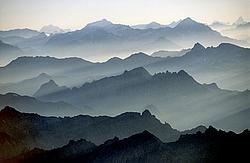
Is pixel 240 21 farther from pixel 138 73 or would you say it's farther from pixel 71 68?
pixel 71 68

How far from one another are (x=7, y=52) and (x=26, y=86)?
3.47ft

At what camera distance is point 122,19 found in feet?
36.7

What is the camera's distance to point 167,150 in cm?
1102

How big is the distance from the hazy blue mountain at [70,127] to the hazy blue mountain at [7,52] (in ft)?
4.32

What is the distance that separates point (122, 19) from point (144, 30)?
1.44 meters

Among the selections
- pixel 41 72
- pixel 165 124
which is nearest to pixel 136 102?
pixel 165 124

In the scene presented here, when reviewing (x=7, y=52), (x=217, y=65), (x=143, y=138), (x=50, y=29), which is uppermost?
(x=50, y=29)

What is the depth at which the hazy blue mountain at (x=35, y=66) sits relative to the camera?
412 inches

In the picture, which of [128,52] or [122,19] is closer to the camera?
[122,19]

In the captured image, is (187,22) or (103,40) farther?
(103,40)

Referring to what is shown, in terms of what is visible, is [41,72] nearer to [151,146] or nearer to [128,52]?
[128,52]

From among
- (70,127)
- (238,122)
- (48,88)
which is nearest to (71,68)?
(48,88)

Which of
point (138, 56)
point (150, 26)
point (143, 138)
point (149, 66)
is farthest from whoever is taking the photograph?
point (149, 66)

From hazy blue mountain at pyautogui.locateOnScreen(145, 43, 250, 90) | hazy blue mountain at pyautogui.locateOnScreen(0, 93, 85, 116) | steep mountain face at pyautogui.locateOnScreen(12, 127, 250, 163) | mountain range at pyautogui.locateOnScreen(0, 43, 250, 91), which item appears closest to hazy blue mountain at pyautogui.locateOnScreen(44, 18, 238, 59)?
mountain range at pyautogui.locateOnScreen(0, 43, 250, 91)
